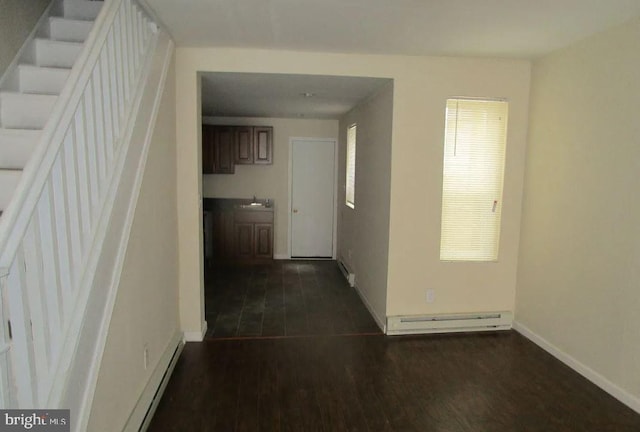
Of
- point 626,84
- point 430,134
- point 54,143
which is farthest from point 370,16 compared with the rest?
point 54,143

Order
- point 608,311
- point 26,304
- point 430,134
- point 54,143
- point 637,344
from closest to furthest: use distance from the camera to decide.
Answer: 1. point 26,304
2. point 54,143
3. point 637,344
4. point 608,311
5. point 430,134

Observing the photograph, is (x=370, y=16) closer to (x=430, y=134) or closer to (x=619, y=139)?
(x=430, y=134)

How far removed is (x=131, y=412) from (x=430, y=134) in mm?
3023

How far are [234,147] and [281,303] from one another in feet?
9.40

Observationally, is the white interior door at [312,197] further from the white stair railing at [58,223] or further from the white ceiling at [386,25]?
the white stair railing at [58,223]

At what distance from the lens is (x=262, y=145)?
609 cm

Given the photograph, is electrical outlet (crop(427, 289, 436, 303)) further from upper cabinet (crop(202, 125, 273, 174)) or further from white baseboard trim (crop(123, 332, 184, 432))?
upper cabinet (crop(202, 125, 273, 174))

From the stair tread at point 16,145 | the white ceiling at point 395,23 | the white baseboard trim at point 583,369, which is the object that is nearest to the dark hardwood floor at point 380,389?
the white baseboard trim at point 583,369

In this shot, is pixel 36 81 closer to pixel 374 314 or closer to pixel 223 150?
pixel 374 314

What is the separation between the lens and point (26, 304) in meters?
1.24

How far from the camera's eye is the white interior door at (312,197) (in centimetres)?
645

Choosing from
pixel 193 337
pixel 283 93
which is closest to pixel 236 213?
pixel 283 93

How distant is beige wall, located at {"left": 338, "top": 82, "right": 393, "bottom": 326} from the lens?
358cm

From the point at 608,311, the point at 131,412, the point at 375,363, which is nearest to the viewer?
the point at 131,412
